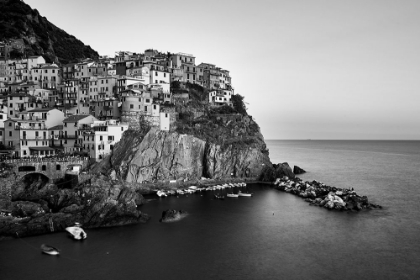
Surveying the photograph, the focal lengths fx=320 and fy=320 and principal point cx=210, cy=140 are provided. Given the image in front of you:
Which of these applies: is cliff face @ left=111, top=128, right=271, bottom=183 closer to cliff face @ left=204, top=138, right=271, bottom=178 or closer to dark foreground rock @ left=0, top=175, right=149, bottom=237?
cliff face @ left=204, top=138, right=271, bottom=178

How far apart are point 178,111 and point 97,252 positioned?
38.4 m

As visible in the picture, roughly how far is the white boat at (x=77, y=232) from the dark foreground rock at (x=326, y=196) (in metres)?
31.0

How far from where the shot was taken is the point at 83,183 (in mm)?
40094

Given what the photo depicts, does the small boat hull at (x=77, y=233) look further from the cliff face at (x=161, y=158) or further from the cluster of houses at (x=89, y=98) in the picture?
the cluster of houses at (x=89, y=98)

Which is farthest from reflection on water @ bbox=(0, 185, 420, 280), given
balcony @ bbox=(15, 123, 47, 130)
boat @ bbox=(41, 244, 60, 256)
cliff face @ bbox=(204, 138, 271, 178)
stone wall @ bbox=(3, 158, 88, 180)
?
balcony @ bbox=(15, 123, 47, 130)

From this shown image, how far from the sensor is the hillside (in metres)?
82.3

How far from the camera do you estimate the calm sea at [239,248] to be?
82.4ft

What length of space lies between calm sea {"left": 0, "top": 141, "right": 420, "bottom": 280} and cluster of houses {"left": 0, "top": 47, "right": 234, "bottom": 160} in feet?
60.6

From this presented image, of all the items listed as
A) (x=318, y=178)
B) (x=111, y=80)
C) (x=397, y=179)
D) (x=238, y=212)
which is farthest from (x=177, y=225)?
(x=397, y=179)

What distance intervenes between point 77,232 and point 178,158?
2554cm

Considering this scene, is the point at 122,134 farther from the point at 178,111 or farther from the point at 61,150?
the point at 178,111

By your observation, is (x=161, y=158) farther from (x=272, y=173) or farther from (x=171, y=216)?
(x=272, y=173)

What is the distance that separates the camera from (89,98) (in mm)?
63625

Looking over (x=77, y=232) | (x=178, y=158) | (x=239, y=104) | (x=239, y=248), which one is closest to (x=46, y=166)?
(x=77, y=232)
